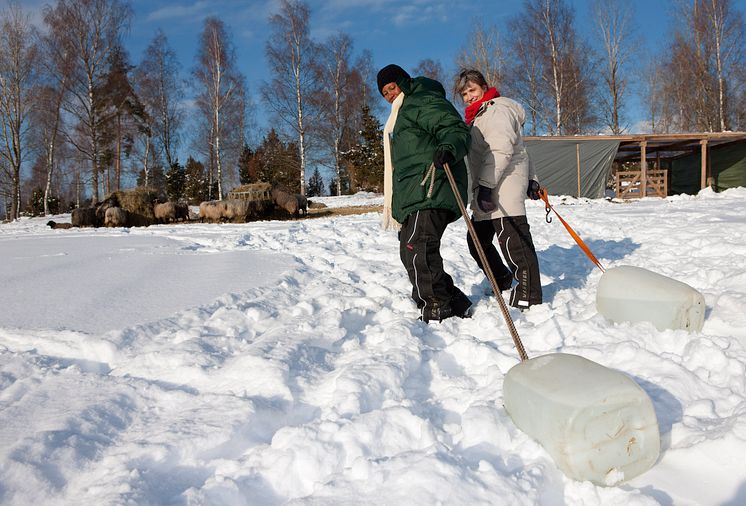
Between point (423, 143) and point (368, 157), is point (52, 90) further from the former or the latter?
point (423, 143)

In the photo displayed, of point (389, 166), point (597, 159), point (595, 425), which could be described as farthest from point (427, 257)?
point (597, 159)

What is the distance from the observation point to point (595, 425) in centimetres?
125

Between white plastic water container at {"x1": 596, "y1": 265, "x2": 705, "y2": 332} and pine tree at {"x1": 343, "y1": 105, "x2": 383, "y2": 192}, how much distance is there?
22302 millimetres

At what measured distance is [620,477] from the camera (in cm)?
124

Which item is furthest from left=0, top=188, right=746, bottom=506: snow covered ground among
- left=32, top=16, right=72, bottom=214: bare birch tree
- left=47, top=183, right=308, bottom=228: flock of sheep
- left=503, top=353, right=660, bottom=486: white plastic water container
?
left=32, top=16, right=72, bottom=214: bare birch tree

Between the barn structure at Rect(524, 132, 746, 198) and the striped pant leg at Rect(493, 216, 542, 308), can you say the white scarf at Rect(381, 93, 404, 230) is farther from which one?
the barn structure at Rect(524, 132, 746, 198)

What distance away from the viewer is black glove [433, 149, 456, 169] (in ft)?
8.18

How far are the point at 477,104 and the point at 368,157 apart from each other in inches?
897

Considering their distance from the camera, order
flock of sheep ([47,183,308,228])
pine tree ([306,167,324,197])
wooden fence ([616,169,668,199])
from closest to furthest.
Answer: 1. flock of sheep ([47,183,308,228])
2. wooden fence ([616,169,668,199])
3. pine tree ([306,167,324,197])

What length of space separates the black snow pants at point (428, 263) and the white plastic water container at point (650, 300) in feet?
2.82

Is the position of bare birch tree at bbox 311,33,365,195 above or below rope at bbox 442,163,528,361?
above

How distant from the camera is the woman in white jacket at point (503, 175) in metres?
2.91

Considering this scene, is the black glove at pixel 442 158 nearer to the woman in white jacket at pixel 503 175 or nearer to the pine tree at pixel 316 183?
the woman in white jacket at pixel 503 175

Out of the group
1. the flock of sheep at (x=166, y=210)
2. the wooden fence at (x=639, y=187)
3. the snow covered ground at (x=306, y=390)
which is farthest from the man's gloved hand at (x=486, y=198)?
the wooden fence at (x=639, y=187)
